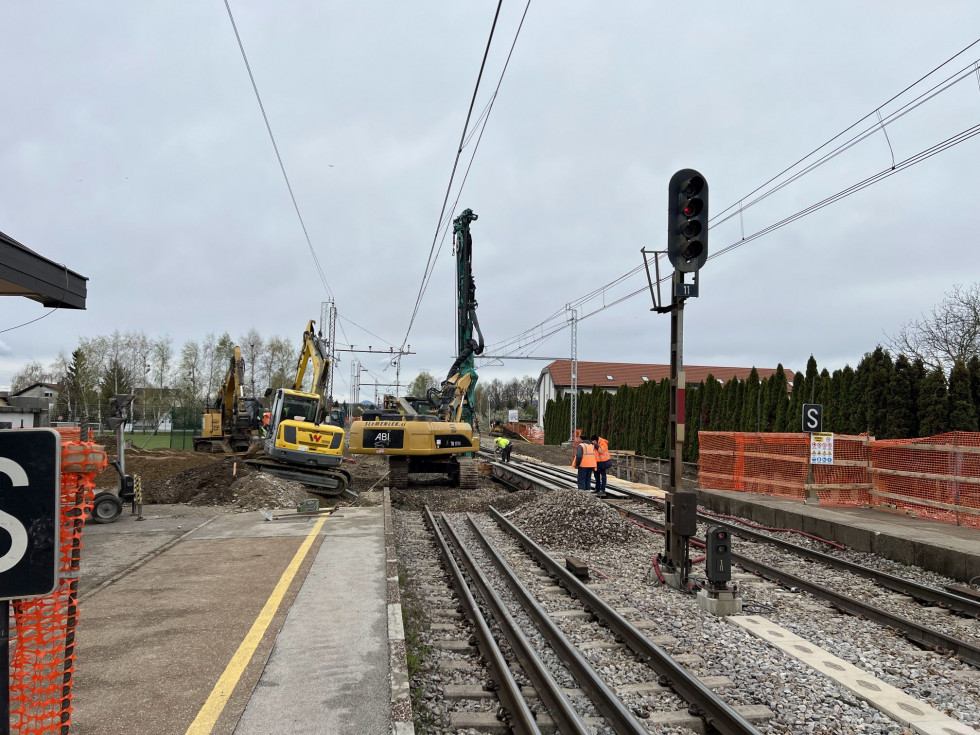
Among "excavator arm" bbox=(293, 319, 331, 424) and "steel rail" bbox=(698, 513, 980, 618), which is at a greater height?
"excavator arm" bbox=(293, 319, 331, 424)

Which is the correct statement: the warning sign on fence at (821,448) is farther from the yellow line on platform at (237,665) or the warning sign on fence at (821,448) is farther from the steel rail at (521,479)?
the yellow line on platform at (237,665)

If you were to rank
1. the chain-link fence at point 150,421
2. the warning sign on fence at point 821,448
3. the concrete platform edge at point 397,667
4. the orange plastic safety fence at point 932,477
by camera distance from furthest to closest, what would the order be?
the chain-link fence at point 150,421 < the warning sign on fence at point 821,448 < the orange plastic safety fence at point 932,477 < the concrete platform edge at point 397,667

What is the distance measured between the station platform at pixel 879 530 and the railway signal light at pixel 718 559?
3.77m

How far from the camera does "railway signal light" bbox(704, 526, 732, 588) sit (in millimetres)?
7664

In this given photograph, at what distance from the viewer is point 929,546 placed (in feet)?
31.6

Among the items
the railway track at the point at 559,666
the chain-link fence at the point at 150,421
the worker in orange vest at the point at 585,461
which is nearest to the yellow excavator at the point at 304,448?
the worker in orange vest at the point at 585,461

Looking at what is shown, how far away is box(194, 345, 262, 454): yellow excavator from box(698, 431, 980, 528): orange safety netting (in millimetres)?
19675

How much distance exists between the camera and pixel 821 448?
45.7 ft

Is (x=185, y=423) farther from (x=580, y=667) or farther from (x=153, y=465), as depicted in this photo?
(x=580, y=667)

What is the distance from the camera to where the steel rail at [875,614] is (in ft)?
20.6

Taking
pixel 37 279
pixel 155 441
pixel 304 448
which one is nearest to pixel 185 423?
pixel 155 441

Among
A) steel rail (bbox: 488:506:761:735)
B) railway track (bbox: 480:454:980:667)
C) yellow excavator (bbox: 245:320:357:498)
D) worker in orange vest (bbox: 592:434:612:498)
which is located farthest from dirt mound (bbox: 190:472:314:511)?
railway track (bbox: 480:454:980:667)

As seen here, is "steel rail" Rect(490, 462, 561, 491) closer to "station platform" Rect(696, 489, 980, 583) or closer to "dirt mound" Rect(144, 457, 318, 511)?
"station platform" Rect(696, 489, 980, 583)

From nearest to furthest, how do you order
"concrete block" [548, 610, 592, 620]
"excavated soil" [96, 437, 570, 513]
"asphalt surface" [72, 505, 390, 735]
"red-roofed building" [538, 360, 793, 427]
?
"asphalt surface" [72, 505, 390, 735] < "concrete block" [548, 610, 592, 620] < "excavated soil" [96, 437, 570, 513] < "red-roofed building" [538, 360, 793, 427]
